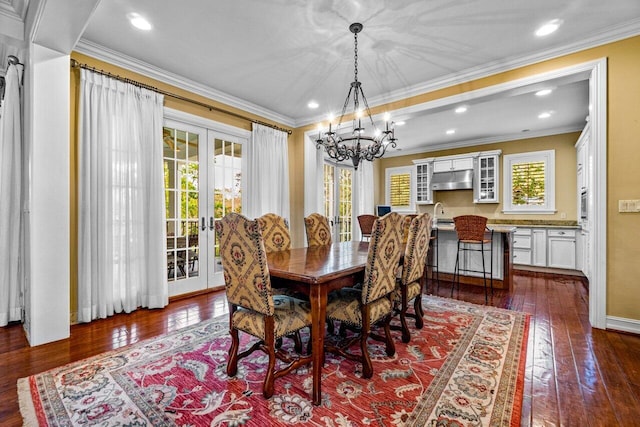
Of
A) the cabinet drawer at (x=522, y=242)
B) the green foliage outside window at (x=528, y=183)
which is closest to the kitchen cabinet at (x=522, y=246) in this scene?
the cabinet drawer at (x=522, y=242)

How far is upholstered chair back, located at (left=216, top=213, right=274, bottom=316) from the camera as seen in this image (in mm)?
1676

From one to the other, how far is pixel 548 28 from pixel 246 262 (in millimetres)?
3321

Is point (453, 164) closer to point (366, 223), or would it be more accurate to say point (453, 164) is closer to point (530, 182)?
point (530, 182)

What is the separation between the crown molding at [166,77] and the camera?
2.94 m

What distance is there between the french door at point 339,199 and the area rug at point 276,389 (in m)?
4.19

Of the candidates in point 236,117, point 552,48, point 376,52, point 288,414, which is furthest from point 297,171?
point 288,414

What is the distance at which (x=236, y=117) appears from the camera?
4391 millimetres

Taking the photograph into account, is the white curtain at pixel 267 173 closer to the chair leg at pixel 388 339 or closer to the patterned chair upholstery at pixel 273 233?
the patterned chair upholstery at pixel 273 233

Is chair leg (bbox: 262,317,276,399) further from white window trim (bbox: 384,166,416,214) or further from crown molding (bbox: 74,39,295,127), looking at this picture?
white window trim (bbox: 384,166,416,214)

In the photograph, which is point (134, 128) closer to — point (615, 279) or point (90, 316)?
point (90, 316)

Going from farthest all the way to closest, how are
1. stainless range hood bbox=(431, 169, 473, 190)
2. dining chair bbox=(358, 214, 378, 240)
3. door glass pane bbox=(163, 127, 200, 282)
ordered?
1. stainless range hood bbox=(431, 169, 473, 190)
2. dining chair bbox=(358, 214, 378, 240)
3. door glass pane bbox=(163, 127, 200, 282)

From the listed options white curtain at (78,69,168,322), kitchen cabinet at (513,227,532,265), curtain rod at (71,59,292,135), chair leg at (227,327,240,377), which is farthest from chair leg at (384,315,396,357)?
kitchen cabinet at (513,227,532,265)

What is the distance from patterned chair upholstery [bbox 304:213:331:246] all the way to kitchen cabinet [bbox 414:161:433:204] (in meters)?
4.29

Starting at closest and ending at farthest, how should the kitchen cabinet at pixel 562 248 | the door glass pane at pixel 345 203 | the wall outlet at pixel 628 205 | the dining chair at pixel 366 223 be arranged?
the wall outlet at pixel 628 205 < the dining chair at pixel 366 223 < the kitchen cabinet at pixel 562 248 < the door glass pane at pixel 345 203
